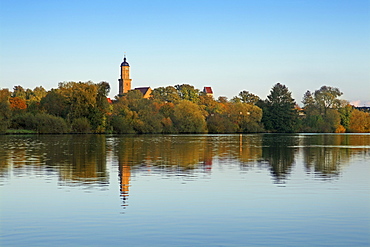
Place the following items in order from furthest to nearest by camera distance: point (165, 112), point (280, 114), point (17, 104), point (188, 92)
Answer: point (188, 92), point (280, 114), point (165, 112), point (17, 104)

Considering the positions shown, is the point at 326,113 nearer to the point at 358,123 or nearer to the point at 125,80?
the point at 358,123

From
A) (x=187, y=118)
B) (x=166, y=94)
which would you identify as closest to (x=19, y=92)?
(x=187, y=118)

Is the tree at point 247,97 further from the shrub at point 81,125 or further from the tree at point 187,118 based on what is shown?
the shrub at point 81,125

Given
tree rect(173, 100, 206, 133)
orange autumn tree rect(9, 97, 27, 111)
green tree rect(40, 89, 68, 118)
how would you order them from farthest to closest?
1. tree rect(173, 100, 206, 133)
2. orange autumn tree rect(9, 97, 27, 111)
3. green tree rect(40, 89, 68, 118)

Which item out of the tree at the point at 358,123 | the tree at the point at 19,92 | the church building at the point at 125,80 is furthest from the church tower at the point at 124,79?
the tree at the point at 358,123

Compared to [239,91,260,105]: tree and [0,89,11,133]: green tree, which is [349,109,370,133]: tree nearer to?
[239,91,260,105]: tree

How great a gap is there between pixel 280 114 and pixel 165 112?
29.2m

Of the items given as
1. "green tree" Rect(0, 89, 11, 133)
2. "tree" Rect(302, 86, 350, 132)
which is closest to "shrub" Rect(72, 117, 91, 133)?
"green tree" Rect(0, 89, 11, 133)

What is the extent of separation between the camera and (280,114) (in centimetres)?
11100

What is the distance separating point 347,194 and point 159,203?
566cm

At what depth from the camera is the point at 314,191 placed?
14.9 metres

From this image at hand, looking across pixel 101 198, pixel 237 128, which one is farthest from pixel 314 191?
pixel 237 128

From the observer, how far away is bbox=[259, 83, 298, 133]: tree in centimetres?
11119

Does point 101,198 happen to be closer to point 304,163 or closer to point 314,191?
point 314,191
